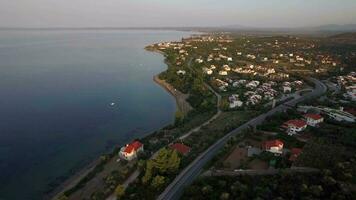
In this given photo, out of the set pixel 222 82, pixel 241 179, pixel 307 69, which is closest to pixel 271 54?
pixel 307 69

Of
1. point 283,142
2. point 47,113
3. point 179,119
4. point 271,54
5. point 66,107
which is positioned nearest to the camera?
point 283,142

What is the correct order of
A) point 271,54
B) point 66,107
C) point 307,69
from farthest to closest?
point 271,54 < point 307,69 < point 66,107

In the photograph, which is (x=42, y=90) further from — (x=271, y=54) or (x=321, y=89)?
(x=271, y=54)

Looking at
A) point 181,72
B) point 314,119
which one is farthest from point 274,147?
point 181,72

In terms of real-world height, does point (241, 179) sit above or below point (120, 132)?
above

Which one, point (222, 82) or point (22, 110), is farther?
point (222, 82)

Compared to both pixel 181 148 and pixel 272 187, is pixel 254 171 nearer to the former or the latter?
pixel 272 187

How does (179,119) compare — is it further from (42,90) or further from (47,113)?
(42,90)
